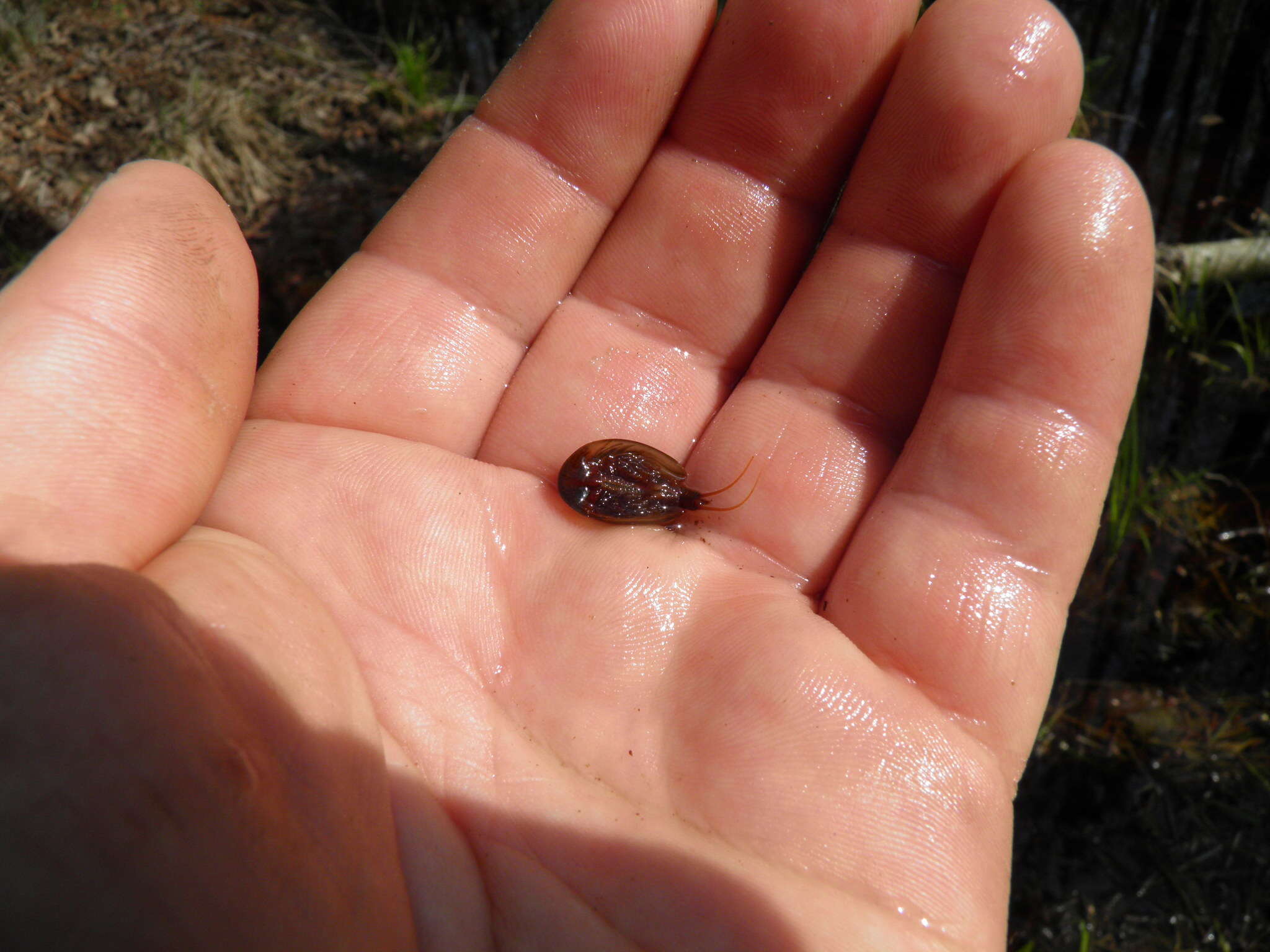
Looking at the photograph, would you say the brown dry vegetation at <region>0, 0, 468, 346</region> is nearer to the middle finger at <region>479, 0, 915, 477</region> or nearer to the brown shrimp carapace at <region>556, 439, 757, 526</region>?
the middle finger at <region>479, 0, 915, 477</region>

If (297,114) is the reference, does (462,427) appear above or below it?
below

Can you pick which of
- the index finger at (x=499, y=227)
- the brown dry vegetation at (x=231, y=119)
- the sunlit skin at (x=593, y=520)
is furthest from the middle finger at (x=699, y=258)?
the brown dry vegetation at (x=231, y=119)

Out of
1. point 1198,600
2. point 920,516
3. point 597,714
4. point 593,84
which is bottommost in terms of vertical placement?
point 1198,600

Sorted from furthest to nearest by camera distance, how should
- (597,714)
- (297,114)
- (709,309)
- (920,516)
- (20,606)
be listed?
1. (297,114)
2. (709,309)
3. (920,516)
4. (597,714)
5. (20,606)

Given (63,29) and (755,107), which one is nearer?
(755,107)

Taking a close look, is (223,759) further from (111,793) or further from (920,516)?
(920,516)

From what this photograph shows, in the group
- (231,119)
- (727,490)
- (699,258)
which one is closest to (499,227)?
(699,258)

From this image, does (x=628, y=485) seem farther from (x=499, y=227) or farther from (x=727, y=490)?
(x=499, y=227)

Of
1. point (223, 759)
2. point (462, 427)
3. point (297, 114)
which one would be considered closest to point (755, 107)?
point (462, 427)

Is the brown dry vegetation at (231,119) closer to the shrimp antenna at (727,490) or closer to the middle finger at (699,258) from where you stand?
the middle finger at (699,258)
